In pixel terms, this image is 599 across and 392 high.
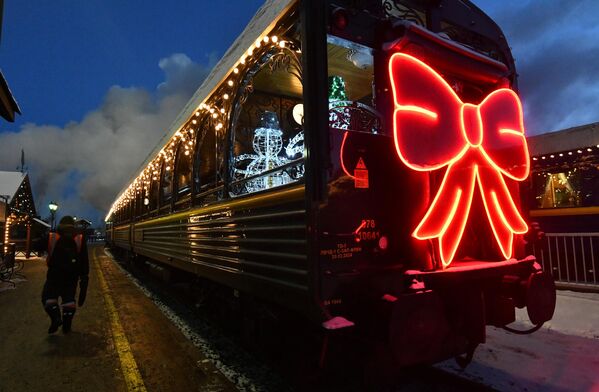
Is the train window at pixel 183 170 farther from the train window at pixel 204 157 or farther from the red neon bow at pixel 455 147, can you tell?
the red neon bow at pixel 455 147

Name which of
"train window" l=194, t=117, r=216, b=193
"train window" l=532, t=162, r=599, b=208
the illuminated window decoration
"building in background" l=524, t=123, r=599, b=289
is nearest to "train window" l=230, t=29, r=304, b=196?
the illuminated window decoration

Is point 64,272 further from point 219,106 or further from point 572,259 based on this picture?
point 572,259

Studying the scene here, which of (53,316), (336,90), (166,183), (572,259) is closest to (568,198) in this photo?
(572,259)

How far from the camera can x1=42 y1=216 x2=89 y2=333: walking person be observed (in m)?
5.33

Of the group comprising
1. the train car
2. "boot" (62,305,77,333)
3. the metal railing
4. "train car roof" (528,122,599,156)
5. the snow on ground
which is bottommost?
the snow on ground

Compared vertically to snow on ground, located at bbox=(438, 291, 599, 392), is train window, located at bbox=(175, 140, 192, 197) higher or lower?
higher

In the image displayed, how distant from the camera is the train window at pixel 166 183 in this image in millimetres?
7367

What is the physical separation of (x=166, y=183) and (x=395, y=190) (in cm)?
578

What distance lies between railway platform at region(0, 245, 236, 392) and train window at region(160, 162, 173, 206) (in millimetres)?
1986

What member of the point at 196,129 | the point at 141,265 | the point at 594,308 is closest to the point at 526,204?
the point at 594,308

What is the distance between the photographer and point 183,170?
6.62 meters

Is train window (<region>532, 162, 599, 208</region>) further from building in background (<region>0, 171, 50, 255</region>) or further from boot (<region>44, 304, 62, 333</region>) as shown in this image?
building in background (<region>0, 171, 50, 255</region>)

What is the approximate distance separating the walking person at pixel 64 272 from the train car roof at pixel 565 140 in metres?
8.41

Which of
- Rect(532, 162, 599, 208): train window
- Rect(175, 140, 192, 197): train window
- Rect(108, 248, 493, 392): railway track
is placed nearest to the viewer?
Rect(108, 248, 493, 392): railway track
